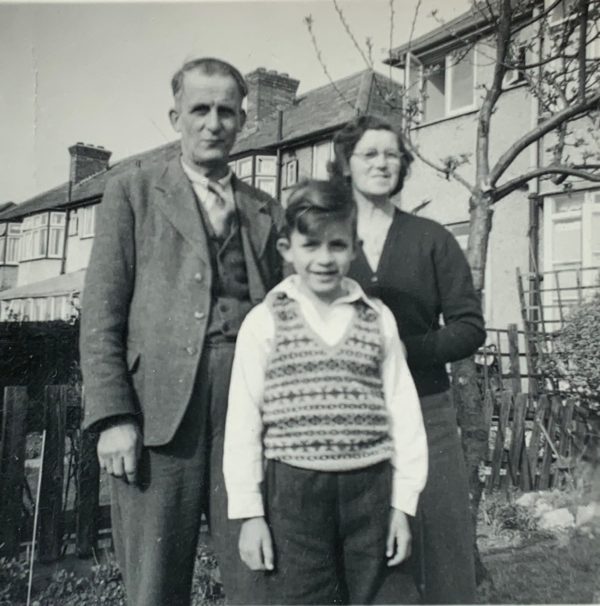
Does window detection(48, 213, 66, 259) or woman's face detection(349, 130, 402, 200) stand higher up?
window detection(48, 213, 66, 259)

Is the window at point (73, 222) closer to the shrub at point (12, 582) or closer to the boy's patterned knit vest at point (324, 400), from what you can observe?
the shrub at point (12, 582)

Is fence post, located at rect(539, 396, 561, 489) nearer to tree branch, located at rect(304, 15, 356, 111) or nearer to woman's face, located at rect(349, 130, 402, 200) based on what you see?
tree branch, located at rect(304, 15, 356, 111)

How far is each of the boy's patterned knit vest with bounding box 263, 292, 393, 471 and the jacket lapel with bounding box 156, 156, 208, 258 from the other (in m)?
0.37

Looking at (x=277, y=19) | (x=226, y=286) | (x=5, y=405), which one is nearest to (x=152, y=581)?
(x=226, y=286)

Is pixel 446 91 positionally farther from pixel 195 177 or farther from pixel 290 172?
pixel 195 177

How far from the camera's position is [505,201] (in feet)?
17.7

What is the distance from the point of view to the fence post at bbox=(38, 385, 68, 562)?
2.94 meters

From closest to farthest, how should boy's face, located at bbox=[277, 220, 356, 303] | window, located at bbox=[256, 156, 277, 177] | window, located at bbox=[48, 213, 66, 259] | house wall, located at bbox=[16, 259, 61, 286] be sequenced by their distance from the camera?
boy's face, located at bbox=[277, 220, 356, 303] → window, located at bbox=[256, 156, 277, 177] → house wall, located at bbox=[16, 259, 61, 286] → window, located at bbox=[48, 213, 66, 259]

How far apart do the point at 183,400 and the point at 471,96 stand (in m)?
3.24

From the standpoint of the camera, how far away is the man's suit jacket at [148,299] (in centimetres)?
174

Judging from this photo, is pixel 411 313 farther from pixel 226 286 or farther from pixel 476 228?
pixel 476 228

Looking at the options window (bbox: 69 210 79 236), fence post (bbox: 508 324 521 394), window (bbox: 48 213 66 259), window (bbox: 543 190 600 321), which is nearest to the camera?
window (bbox: 543 190 600 321)

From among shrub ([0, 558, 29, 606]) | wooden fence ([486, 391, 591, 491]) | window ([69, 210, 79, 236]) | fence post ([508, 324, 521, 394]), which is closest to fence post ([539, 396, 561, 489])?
wooden fence ([486, 391, 591, 491])

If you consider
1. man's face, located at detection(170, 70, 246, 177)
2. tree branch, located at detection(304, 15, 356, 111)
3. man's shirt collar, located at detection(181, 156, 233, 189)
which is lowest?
man's shirt collar, located at detection(181, 156, 233, 189)
